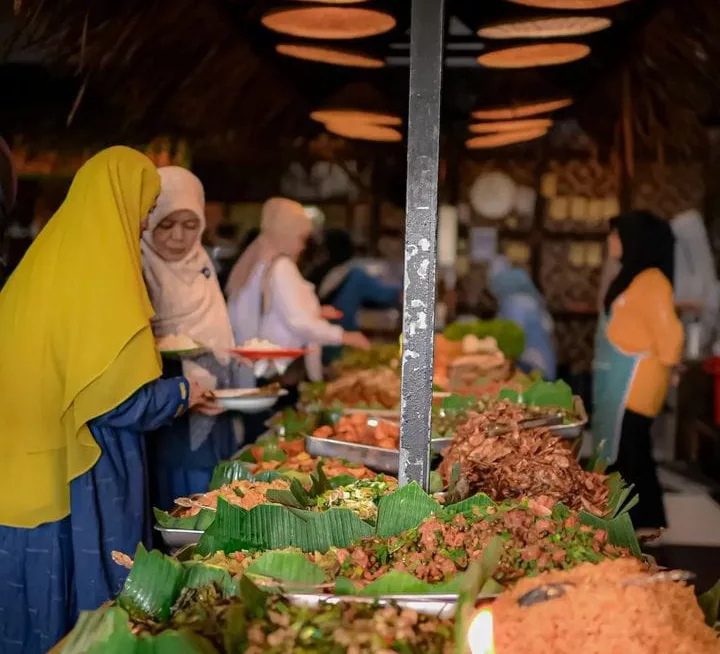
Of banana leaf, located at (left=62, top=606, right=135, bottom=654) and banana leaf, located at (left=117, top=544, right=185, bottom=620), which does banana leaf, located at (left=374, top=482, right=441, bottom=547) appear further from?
banana leaf, located at (left=62, top=606, right=135, bottom=654)

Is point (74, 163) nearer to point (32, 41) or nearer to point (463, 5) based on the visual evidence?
point (32, 41)

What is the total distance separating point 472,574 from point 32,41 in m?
3.16

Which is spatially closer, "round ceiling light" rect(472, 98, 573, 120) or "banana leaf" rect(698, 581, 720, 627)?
"banana leaf" rect(698, 581, 720, 627)

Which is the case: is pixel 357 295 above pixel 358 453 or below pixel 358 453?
above

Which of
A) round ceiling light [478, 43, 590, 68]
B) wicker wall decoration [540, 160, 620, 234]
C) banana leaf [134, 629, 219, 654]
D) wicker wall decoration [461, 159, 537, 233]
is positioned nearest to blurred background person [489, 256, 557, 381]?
wicker wall decoration [461, 159, 537, 233]

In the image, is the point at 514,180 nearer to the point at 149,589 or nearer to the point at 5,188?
the point at 5,188

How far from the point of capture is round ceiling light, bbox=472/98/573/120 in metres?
7.96

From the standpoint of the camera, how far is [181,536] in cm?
237

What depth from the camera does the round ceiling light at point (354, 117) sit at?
774 centimetres

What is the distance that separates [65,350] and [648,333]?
356cm

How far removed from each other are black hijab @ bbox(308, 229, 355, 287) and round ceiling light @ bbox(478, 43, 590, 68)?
2.17m

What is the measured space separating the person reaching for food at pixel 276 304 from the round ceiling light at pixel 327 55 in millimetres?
1170

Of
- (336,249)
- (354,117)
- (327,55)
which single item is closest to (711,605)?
(327,55)

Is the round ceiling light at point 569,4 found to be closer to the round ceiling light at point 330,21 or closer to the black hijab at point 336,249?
the round ceiling light at point 330,21
